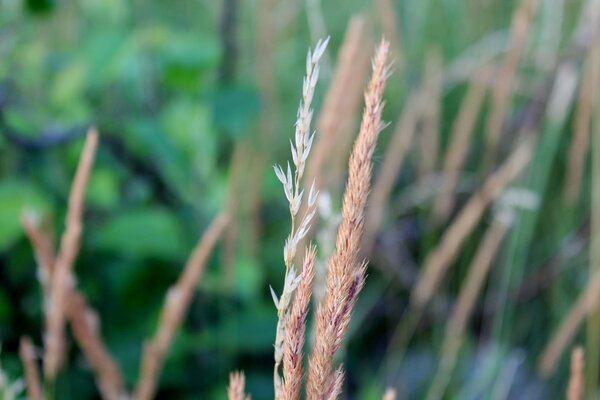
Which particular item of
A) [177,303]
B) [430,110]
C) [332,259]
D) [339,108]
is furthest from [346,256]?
[430,110]

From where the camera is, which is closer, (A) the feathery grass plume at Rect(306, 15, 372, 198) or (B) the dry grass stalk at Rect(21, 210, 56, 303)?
(B) the dry grass stalk at Rect(21, 210, 56, 303)

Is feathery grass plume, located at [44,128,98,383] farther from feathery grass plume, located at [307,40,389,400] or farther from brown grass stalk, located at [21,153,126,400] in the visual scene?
feathery grass plume, located at [307,40,389,400]

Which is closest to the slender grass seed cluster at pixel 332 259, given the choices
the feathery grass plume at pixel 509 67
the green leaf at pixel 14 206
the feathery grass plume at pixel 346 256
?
the feathery grass plume at pixel 346 256

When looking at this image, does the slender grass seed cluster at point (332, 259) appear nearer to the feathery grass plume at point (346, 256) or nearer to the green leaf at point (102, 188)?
the feathery grass plume at point (346, 256)

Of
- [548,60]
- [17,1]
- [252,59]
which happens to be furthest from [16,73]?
[548,60]

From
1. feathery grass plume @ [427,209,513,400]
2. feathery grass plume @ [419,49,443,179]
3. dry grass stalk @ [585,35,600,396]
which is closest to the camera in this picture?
feathery grass plume @ [427,209,513,400]

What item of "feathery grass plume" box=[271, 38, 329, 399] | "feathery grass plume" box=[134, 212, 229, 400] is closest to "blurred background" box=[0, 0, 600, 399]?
"feathery grass plume" box=[134, 212, 229, 400]

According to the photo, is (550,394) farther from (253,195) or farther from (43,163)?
(43,163)
